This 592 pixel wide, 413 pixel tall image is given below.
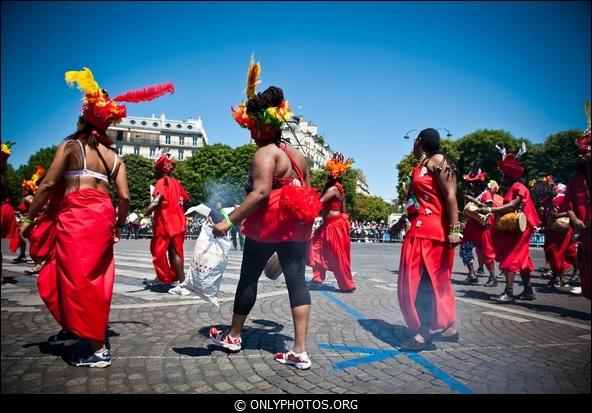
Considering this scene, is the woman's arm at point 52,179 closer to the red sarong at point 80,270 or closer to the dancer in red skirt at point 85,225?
the dancer in red skirt at point 85,225

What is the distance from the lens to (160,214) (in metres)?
6.21

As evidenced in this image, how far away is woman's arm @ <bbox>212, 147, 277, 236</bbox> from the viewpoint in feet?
9.62

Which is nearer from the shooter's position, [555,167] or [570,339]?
[570,339]

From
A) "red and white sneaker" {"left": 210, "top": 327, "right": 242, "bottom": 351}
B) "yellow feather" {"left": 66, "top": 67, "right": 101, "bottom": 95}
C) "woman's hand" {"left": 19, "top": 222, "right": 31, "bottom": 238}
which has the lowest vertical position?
"red and white sneaker" {"left": 210, "top": 327, "right": 242, "bottom": 351}

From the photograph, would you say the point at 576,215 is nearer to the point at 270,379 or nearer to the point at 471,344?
the point at 471,344

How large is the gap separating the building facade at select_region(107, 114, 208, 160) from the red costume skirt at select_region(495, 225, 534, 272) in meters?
94.3

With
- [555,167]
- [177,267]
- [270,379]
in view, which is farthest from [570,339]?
[555,167]

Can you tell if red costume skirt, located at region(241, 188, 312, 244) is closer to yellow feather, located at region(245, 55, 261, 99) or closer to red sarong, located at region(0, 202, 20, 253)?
yellow feather, located at region(245, 55, 261, 99)

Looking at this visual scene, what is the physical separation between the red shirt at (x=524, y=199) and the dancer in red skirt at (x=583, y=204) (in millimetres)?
895

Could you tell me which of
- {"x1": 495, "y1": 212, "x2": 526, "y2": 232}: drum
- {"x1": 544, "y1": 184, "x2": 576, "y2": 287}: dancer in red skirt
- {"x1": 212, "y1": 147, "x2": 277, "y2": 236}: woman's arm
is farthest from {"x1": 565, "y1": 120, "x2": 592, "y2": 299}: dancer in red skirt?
{"x1": 212, "y1": 147, "x2": 277, "y2": 236}: woman's arm

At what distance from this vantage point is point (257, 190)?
298 cm

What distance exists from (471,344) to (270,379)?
2299 millimetres

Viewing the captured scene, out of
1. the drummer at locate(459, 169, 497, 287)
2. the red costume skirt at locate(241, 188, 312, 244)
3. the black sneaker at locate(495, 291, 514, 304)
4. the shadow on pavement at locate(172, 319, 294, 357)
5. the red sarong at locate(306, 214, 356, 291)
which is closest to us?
the red costume skirt at locate(241, 188, 312, 244)

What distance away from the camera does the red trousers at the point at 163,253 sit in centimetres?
613
